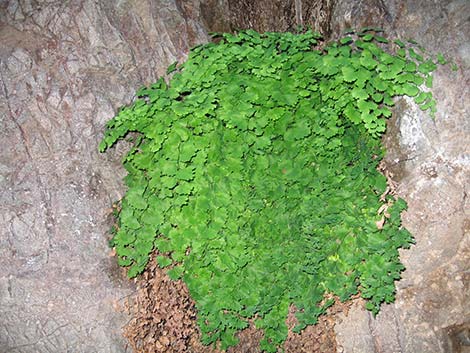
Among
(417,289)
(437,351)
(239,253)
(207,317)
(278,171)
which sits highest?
(278,171)

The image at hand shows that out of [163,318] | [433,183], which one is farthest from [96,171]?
[433,183]

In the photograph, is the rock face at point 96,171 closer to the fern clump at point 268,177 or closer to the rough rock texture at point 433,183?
the rough rock texture at point 433,183

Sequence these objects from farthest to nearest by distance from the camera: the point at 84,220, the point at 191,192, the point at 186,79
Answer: the point at 84,220, the point at 191,192, the point at 186,79

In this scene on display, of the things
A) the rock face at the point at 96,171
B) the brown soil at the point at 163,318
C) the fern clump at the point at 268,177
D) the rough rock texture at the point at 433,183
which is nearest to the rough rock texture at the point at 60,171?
the rock face at the point at 96,171

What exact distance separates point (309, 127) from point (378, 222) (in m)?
1.15

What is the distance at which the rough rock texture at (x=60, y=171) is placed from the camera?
3.35 metres

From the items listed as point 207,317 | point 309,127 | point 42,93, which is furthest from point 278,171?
point 42,93

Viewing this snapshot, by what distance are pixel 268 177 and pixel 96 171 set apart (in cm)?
151

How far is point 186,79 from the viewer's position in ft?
A: 9.84

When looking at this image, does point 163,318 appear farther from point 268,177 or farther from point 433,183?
point 433,183

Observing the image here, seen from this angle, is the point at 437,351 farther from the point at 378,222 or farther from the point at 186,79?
the point at 186,79

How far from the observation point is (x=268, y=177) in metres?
3.29

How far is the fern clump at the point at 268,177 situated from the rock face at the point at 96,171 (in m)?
0.24

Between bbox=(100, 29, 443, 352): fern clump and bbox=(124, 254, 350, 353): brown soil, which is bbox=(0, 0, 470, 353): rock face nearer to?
bbox=(124, 254, 350, 353): brown soil
